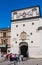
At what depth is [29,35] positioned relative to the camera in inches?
1439


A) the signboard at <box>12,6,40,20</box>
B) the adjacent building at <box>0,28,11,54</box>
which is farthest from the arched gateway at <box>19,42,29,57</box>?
the signboard at <box>12,6,40,20</box>

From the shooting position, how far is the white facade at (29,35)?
117 ft

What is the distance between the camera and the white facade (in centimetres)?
3556

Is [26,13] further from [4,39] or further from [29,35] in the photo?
[4,39]

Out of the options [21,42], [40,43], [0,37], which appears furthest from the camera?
[0,37]

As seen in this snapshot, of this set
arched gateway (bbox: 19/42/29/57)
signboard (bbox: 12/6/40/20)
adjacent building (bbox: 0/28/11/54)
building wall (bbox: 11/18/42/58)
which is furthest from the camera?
adjacent building (bbox: 0/28/11/54)

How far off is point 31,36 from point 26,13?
5650 mm

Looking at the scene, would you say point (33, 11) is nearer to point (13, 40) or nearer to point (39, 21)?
point (39, 21)

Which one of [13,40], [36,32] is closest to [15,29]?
[13,40]

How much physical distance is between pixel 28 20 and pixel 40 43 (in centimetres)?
614

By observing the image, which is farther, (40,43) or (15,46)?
(15,46)

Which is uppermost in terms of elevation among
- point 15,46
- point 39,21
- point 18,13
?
point 18,13

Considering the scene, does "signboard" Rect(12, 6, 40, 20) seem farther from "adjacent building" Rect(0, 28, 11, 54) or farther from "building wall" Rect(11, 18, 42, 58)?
"adjacent building" Rect(0, 28, 11, 54)

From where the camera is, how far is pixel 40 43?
115 ft
